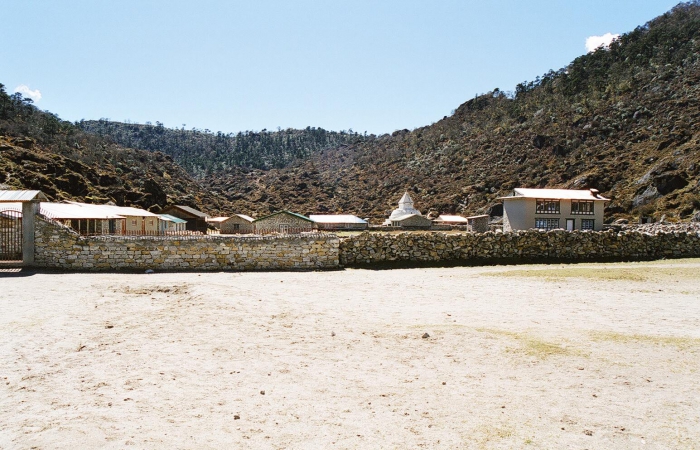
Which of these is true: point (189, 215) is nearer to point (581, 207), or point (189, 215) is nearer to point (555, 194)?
point (555, 194)

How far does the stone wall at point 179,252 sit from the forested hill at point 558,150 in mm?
46442

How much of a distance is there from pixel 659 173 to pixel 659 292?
5610 cm

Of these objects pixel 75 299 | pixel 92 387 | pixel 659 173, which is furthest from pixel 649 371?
pixel 659 173

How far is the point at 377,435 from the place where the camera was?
514cm

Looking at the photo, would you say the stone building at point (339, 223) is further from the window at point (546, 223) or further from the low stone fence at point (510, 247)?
Result: the low stone fence at point (510, 247)

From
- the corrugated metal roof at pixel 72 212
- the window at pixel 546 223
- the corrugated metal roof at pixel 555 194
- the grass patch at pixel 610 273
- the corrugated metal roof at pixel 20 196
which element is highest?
the corrugated metal roof at pixel 555 194

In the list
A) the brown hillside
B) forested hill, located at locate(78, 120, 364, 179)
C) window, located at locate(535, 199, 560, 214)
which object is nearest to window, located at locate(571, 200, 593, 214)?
window, located at locate(535, 199, 560, 214)

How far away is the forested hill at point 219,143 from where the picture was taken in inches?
6383

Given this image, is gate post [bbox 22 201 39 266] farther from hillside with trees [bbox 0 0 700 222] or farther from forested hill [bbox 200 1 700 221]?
forested hill [bbox 200 1 700 221]

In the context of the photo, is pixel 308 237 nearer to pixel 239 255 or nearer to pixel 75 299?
pixel 239 255

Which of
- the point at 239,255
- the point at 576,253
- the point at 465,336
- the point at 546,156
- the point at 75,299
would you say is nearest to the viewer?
the point at 465,336

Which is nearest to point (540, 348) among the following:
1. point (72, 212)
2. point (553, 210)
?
point (72, 212)

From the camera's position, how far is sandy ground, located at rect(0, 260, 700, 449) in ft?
17.0

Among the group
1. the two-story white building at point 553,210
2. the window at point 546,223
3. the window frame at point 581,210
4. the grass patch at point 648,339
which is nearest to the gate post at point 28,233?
the grass patch at point 648,339
